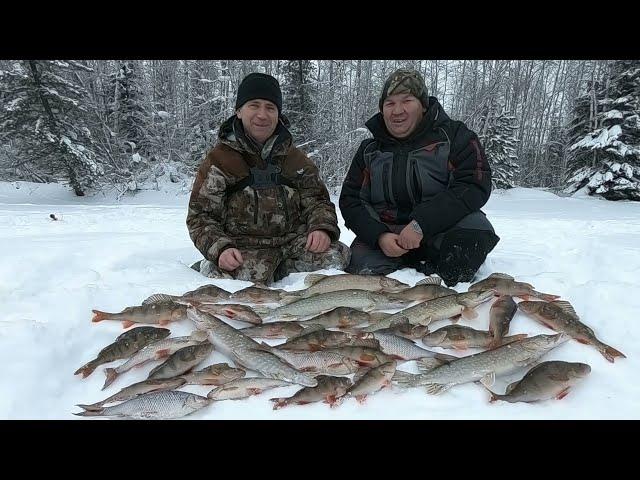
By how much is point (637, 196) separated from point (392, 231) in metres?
15.5

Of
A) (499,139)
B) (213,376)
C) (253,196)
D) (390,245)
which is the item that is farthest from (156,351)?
(499,139)

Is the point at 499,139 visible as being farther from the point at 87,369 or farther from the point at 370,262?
the point at 87,369

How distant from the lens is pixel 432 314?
10.5ft

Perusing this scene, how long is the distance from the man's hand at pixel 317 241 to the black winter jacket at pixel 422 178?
15.6 inches

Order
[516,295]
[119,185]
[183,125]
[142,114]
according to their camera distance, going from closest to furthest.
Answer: [516,295], [119,185], [142,114], [183,125]

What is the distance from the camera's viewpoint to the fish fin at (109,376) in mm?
2494

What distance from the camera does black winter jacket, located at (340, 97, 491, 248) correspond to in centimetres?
435

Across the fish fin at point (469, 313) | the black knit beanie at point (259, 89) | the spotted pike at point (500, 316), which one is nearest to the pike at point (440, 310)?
the fish fin at point (469, 313)

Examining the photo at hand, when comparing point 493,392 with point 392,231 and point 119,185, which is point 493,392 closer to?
point 392,231

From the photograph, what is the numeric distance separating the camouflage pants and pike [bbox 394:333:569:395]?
2265mm

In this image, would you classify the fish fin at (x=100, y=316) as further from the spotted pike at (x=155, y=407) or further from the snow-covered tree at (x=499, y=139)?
the snow-covered tree at (x=499, y=139)

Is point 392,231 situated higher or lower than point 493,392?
higher

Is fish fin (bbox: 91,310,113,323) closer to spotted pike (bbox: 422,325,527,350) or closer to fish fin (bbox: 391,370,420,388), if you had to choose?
fish fin (bbox: 391,370,420,388)

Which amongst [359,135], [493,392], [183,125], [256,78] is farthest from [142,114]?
[493,392]
